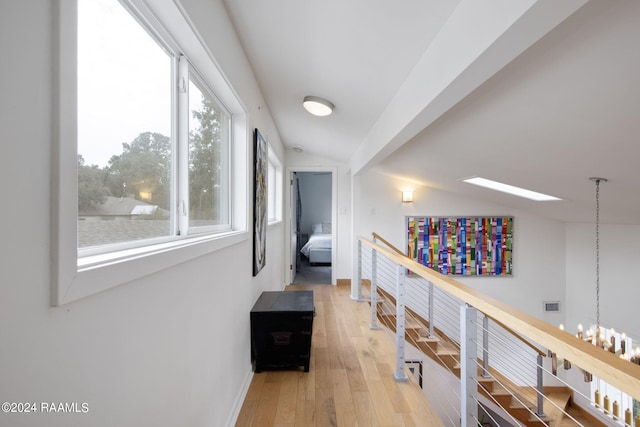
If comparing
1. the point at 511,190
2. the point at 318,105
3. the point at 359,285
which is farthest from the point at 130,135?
the point at 511,190

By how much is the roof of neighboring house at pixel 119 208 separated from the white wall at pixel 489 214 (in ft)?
14.0

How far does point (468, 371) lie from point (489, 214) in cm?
455

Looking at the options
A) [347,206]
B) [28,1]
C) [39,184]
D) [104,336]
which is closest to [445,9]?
[28,1]

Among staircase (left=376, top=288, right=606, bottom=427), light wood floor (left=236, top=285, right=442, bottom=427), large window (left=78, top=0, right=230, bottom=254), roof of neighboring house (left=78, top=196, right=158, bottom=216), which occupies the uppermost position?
large window (left=78, top=0, right=230, bottom=254)

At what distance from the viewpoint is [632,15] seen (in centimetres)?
92

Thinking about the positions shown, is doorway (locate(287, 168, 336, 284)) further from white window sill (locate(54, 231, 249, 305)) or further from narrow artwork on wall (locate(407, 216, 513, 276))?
white window sill (locate(54, 231, 249, 305))

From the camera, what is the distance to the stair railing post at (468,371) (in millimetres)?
1188

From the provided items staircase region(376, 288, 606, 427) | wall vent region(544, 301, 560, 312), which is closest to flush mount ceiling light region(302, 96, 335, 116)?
staircase region(376, 288, 606, 427)

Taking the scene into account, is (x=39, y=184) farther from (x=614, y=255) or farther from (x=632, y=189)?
(x=614, y=255)

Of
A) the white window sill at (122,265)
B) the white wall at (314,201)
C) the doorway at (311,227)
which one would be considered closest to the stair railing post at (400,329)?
the white window sill at (122,265)

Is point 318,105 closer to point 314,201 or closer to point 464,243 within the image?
point 464,243

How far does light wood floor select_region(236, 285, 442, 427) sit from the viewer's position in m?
1.76

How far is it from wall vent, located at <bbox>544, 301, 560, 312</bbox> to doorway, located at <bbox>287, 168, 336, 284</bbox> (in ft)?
11.9

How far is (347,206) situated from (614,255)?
3887 mm
